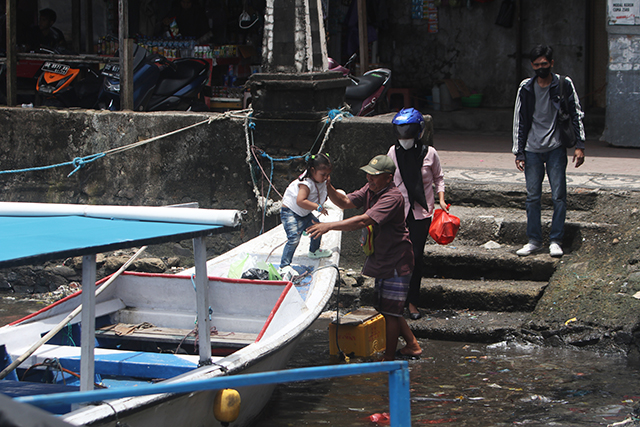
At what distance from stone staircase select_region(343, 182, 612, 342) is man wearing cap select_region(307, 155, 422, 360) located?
3.29 ft

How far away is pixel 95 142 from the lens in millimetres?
7586

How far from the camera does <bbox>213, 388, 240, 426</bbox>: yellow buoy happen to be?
3.65m

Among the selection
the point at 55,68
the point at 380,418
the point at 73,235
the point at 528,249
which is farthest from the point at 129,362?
the point at 55,68

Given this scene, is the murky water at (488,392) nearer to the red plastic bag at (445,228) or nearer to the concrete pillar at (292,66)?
the red plastic bag at (445,228)

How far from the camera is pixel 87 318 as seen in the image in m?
3.16

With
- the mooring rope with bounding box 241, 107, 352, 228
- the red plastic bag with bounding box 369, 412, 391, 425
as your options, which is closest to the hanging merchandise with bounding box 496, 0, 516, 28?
the mooring rope with bounding box 241, 107, 352, 228

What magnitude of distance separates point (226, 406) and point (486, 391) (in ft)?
6.55

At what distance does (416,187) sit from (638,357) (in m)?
2.11

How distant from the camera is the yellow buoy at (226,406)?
365 centimetres

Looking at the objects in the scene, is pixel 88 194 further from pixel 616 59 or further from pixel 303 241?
pixel 616 59

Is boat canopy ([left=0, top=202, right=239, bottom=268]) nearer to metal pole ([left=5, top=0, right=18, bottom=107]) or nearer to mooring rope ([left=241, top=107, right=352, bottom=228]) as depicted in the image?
mooring rope ([left=241, top=107, right=352, bottom=228])

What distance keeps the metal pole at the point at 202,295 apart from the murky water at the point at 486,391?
947mm

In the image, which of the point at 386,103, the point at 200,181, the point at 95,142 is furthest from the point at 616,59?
the point at 95,142

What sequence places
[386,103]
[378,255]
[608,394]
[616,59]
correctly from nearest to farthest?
[608,394], [378,255], [616,59], [386,103]
